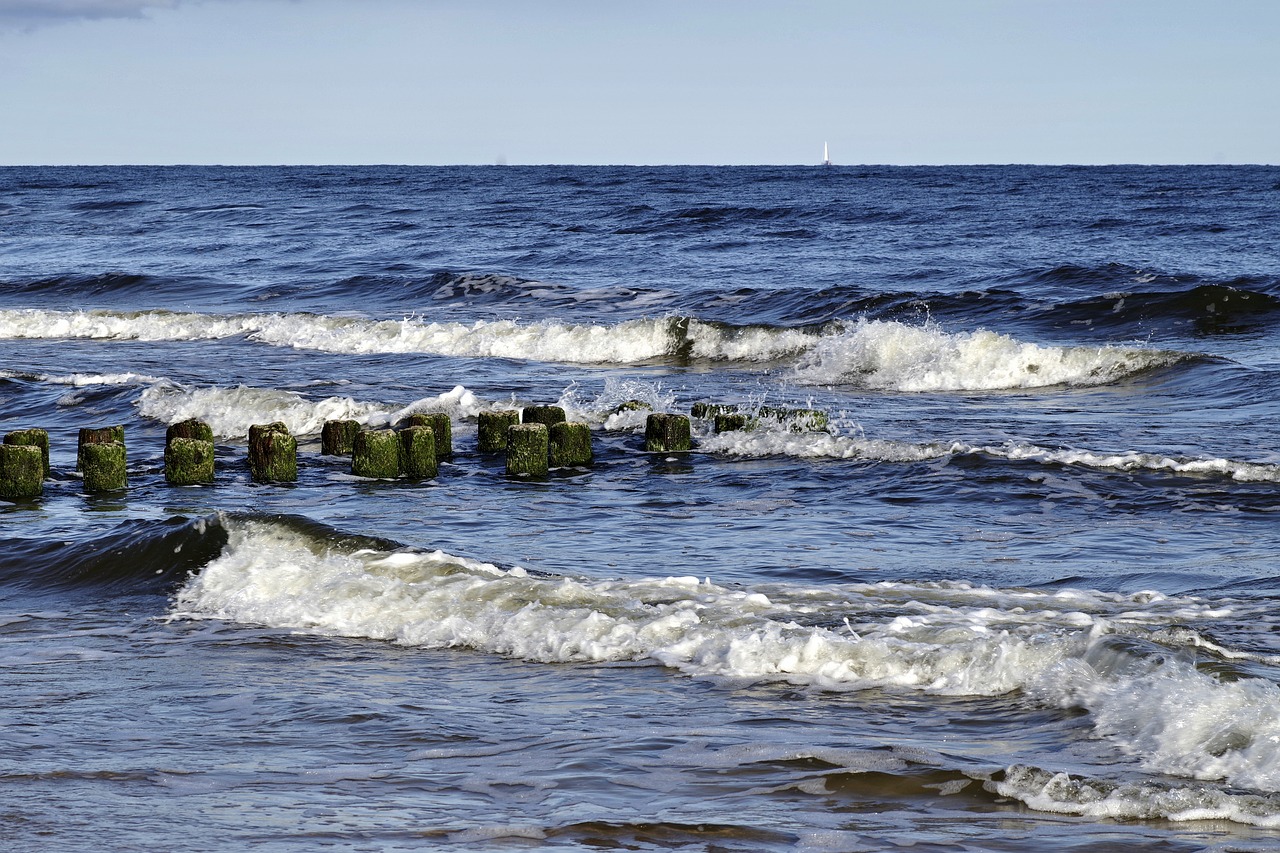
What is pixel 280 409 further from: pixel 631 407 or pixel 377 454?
pixel 631 407

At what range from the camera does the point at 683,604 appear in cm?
589

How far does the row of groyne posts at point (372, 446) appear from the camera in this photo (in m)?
8.98

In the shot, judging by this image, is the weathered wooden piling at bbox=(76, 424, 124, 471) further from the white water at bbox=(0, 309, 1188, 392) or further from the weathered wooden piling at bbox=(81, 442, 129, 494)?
the white water at bbox=(0, 309, 1188, 392)

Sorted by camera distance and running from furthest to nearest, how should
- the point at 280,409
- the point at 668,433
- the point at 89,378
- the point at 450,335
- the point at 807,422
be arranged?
1. the point at 450,335
2. the point at 89,378
3. the point at 280,409
4. the point at 807,422
5. the point at 668,433

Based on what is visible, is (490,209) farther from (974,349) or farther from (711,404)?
(711,404)

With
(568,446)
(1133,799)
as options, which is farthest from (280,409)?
(1133,799)

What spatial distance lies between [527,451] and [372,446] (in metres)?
1.09

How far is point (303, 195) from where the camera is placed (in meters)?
51.2

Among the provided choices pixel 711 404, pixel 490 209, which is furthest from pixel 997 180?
pixel 711 404

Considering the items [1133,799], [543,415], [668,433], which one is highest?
[543,415]

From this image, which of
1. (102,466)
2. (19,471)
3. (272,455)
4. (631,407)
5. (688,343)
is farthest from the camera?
(688,343)

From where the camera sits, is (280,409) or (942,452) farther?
(280,409)

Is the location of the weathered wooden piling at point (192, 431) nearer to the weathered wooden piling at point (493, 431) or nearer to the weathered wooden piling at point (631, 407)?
the weathered wooden piling at point (493, 431)

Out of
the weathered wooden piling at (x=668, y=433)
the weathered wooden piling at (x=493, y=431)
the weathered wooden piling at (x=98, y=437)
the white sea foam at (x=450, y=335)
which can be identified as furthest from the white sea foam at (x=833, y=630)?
the white sea foam at (x=450, y=335)
